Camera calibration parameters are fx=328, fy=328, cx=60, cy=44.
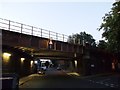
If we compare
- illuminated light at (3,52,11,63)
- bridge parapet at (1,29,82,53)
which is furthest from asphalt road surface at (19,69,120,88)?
bridge parapet at (1,29,82,53)

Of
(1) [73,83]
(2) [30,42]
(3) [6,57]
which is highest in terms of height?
(2) [30,42]

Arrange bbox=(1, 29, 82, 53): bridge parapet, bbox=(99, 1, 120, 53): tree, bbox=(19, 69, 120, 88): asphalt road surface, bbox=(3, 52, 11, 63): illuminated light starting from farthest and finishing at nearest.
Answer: bbox=(99, 1, 120, 53): tree
bbox=(3, 52, 11, 63): illuminated light
bbox=(1, 29, 82, 53): bridge parapet
bbox=(19, 69, 120, 88): asphalt road surface

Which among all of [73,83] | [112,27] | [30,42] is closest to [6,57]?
[30,42]

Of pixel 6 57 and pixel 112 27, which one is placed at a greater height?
pixel 112 27

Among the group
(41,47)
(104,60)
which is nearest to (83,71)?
(104,60)

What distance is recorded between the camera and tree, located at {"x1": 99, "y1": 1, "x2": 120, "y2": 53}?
147 feet

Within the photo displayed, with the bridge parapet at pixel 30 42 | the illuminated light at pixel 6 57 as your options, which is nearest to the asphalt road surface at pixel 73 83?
the illuminated light at pixel 6 57

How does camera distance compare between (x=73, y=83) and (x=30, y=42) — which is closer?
(x=73, y=83)

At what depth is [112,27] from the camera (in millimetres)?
46062

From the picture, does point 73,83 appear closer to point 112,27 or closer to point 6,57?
point 6,57

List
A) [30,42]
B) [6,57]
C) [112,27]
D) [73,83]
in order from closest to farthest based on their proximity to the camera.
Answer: [73,83]
[30,42]
[6,57]
[112,27]

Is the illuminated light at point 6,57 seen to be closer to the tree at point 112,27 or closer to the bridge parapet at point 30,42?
the bridge parapet at point 30,42

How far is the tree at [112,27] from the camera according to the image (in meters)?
44.9

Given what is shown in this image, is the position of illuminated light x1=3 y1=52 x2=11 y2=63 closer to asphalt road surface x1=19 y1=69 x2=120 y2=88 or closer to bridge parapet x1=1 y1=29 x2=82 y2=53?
bridge parapet x1=1 y1=29 x2=82 y2=53
